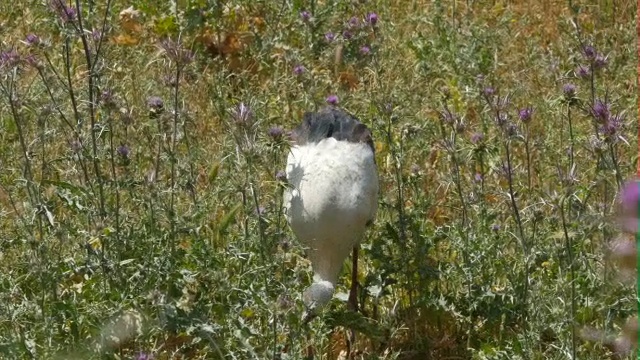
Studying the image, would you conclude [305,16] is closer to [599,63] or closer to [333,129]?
[333,129]

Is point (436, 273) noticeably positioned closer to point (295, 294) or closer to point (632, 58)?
point (295, 294)

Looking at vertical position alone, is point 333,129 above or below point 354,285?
above

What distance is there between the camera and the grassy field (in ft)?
12.5

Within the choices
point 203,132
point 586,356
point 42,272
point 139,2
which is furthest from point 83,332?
point 139,2

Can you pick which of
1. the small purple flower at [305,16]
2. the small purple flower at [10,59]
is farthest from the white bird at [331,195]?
the small purple flower at [305,16]

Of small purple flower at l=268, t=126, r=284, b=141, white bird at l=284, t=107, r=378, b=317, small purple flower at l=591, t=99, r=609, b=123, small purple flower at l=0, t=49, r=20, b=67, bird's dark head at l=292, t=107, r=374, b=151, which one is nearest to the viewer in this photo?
small purple flower at l=591, t=99, r=609, b=123

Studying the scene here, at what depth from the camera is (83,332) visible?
3.97 m

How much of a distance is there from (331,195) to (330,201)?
0.07 feet

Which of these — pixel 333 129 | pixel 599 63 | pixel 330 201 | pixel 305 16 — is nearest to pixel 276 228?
pixel 330 201

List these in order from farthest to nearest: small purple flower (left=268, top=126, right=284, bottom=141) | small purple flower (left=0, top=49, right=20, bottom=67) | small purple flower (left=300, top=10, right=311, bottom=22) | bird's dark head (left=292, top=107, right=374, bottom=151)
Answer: small purple flower (left=300, top=10, right=311, bottom=22)
bird's dark head (left=292, top=107, right=374, bottom=151)
small purple flower (left=0, top=49, right=20, bottom=67)
small purple flower (left=268, top=126, right=284, bottom=141)

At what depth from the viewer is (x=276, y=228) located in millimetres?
4094

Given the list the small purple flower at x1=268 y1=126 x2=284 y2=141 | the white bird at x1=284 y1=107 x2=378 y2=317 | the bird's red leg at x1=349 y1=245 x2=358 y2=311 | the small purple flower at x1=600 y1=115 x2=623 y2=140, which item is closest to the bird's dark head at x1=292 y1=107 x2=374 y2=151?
the white bird at x1=284 y1=107 x2=378 y2=317

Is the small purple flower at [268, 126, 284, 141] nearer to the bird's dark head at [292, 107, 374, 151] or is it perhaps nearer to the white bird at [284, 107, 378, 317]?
the white bird at [284, 107, 378, 317]

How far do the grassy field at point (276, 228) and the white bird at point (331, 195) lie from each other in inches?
3.5
